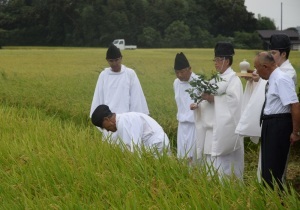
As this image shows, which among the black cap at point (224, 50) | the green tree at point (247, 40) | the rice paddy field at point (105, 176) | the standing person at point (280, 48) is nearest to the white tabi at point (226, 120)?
the black cap at point (224, 50)

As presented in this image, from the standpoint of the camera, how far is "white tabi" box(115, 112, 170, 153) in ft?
20.5

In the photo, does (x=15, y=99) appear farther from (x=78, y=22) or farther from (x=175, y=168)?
(x=175, y=168)

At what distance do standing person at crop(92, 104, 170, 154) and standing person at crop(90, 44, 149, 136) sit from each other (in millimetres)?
1900

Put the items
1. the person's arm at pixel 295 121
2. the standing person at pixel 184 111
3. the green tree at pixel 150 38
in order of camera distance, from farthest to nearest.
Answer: the green tree at pixel 150 38 → the standing person at pixel 184 111 → the person's arm at pixel 295 121

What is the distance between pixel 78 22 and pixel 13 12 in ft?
8.21

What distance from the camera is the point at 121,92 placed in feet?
27.6

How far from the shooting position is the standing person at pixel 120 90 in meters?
8.39

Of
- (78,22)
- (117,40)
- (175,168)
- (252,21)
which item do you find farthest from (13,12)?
(175,168)

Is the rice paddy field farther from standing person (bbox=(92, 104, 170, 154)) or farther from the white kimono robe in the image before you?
the white kimono robe

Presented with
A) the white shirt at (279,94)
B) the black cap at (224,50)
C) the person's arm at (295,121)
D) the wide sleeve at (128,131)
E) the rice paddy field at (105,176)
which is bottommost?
the rice paddy field at (105,176)

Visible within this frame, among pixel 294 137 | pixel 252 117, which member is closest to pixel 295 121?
pixel 294 137

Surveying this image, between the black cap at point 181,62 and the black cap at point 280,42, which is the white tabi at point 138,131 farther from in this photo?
the black cap at point 280,42

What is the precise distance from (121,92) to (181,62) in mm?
1307

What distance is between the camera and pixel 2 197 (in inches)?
207
